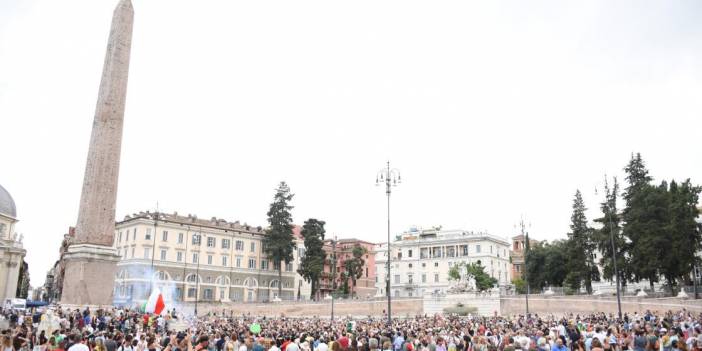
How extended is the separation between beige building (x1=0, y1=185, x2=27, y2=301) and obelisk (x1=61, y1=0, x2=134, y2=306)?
36.9 m

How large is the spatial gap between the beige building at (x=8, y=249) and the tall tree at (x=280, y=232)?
81.0 ft

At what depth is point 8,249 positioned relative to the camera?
50.1 meters

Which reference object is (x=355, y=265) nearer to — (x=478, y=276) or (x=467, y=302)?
(x=478, y=276)

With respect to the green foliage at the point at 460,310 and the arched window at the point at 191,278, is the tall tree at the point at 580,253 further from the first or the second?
the arched window at the point at 191,278

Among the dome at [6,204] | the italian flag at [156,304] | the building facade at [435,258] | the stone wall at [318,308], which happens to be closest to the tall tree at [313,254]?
the stone wall at [318,308]

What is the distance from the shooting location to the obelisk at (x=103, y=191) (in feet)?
59.0

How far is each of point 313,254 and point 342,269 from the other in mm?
16435

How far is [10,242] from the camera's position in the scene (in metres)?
52.4

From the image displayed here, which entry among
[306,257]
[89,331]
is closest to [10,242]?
[306,257]

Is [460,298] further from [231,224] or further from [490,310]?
[231,224]

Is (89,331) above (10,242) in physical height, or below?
below

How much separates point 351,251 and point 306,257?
53.6 feet

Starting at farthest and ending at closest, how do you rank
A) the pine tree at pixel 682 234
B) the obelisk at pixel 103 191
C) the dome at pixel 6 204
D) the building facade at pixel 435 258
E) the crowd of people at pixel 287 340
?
the building facade at pixel 435 258 → the dome at pixel 6 204 → the pine tree at pixel 682 234 → the obelisk at pixel 103 191 → the crowd of people at pixel 287 340

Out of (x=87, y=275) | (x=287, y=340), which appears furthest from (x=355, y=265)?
(x=287, y=340)
